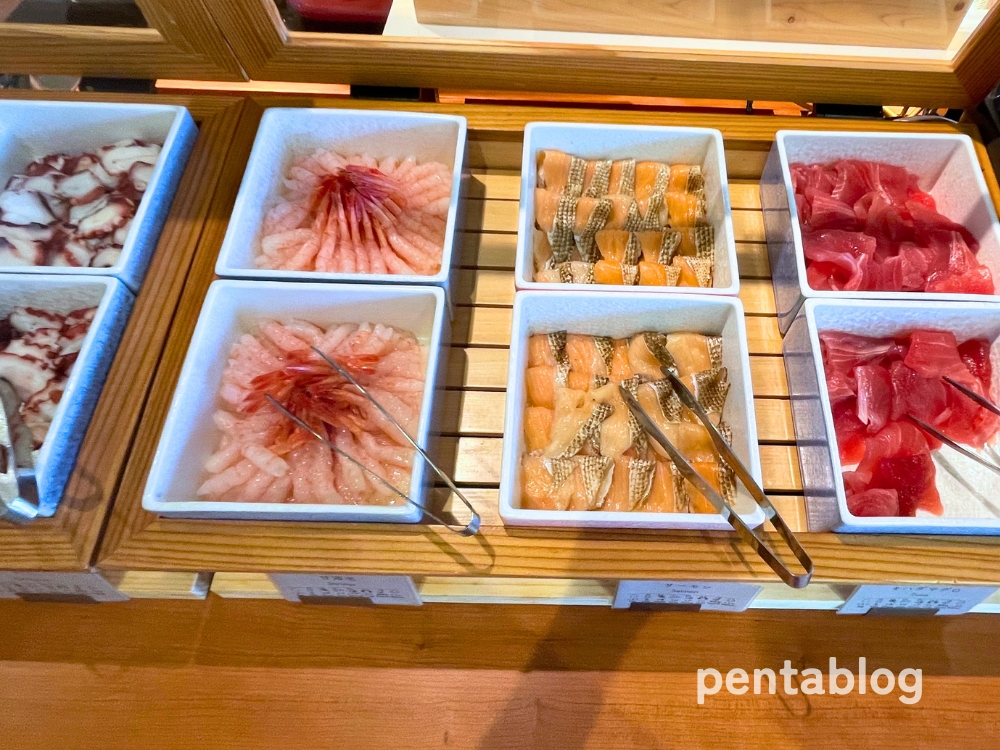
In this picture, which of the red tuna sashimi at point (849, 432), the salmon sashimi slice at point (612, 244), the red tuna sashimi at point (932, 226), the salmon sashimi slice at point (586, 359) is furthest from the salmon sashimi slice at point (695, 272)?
the red tuna sashimi at point (932, 226)

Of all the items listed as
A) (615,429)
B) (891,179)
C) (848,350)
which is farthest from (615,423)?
(891,179)

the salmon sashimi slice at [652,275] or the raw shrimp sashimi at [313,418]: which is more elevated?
the salmon sashimi slice at [652,275]

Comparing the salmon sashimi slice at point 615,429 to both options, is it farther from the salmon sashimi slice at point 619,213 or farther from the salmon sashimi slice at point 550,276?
the salmon sashimi slice at point 619,213

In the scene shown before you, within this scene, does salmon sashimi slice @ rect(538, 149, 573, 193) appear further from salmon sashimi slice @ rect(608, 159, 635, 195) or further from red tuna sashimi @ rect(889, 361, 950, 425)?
red tuna sashimi @ rect(889, 361, 950, 425)

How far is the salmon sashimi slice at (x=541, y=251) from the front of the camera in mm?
1342

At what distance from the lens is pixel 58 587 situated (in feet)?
3.72

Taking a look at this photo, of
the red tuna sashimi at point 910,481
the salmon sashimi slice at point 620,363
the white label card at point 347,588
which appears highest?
the salmon sashimi slice at point 620,363

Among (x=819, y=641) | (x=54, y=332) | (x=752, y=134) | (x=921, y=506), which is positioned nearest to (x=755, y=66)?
(x=752, y=134)

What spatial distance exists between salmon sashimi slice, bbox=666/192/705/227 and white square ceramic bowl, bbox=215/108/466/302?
45 centimetres

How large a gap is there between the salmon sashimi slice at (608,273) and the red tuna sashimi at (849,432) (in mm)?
462

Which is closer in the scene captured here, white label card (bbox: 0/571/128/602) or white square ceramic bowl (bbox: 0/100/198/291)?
white label card (bbox: 0/571/128/602)

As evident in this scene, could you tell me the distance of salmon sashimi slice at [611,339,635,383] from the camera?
1231 millimetres

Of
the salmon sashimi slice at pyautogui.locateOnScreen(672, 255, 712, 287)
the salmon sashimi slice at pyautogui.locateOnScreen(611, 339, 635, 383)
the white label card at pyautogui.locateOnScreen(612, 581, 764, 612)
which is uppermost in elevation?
the salmon sashimi slice at pyautogui.locateOnScreen(672, 255, 712, 287)

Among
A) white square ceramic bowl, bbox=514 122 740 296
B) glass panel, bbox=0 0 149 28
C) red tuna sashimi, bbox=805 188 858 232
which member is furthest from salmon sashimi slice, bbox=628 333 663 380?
glass panel, bbox=0 0 149 28
